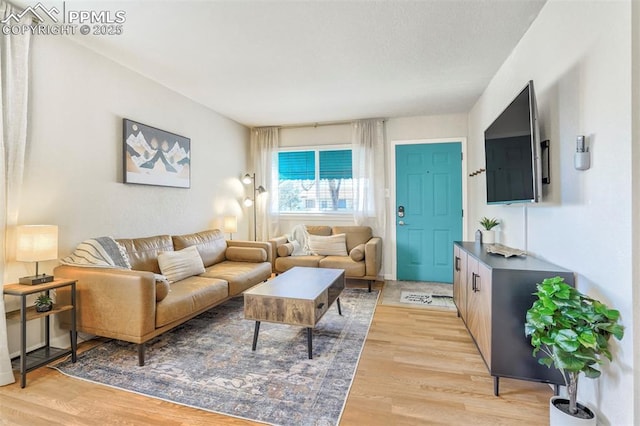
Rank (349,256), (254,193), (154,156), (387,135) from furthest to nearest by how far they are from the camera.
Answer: (254,193) < (387,135) < (349,256) < (154,156)

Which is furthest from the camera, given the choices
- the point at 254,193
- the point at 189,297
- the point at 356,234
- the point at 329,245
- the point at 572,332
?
the point at 254,193

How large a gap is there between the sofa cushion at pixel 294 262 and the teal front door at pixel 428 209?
54.5 inches

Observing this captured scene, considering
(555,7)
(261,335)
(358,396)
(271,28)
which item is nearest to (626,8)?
(555,7)

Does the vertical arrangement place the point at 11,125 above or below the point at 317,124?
below

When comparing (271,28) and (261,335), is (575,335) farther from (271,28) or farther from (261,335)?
(271,28)

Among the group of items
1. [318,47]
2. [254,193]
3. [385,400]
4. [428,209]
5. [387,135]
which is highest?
[318,47]

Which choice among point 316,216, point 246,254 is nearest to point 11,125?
point 246,254

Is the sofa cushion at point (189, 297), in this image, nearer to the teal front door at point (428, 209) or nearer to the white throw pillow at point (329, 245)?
the white throw pillow at point (329, 245)

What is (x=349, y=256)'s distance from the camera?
4.32m

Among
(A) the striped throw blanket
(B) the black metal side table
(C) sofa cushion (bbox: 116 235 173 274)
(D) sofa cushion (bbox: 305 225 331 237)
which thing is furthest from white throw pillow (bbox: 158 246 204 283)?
(D) sofa cushion (bbox: 305 225 331 237)

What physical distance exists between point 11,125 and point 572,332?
3.50 meters

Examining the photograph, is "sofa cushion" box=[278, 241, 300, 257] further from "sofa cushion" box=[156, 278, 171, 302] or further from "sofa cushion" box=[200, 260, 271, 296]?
"sofa cushion" box=[156, 278, 171, 302]

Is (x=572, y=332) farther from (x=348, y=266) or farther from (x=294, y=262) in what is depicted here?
(x=294, y=262)

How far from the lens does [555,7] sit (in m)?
1.88
